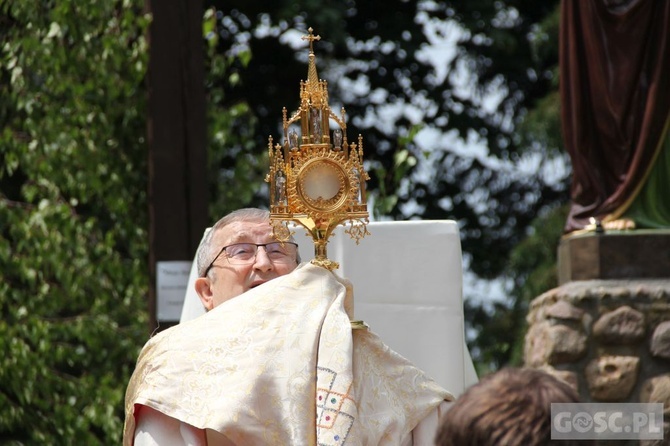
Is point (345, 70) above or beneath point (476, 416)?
above

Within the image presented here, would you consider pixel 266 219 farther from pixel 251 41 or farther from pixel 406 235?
pixel 251 41

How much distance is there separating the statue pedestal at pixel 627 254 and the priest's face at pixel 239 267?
2733mm

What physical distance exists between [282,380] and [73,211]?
3983 millimetres

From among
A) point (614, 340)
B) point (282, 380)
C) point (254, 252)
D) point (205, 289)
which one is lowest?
point (614, 340)

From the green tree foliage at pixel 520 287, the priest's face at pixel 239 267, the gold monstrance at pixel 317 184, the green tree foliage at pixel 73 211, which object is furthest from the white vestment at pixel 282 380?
the green tree foliage at pixel 520 287

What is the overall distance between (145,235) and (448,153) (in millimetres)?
6421

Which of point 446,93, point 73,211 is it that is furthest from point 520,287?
point 73,211

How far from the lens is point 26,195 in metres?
7.22

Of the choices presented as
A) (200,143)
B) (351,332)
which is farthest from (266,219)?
(200,143)

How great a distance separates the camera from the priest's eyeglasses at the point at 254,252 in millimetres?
4031

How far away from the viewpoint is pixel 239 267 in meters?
4.03

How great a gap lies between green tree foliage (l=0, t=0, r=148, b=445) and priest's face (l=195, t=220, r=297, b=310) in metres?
2.95

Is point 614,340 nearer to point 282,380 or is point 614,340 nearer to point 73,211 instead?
point 73,211

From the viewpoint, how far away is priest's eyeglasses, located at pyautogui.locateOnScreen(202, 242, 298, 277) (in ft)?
13.2
